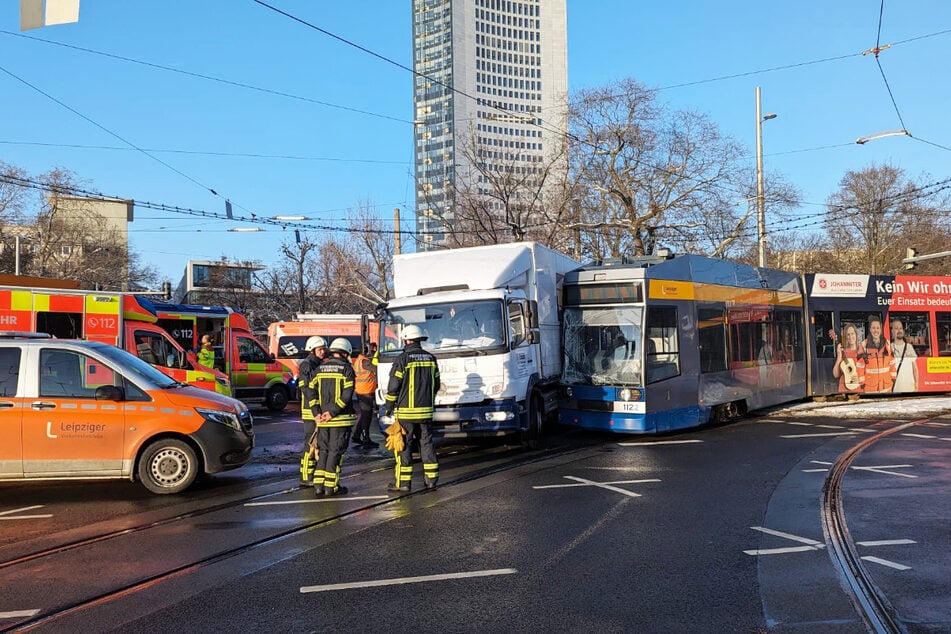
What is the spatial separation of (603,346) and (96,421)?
830 cm

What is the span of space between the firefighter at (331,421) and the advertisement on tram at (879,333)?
14.6 m

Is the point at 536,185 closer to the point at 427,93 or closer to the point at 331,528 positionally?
the point at 331,528

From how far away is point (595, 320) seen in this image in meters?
14.2

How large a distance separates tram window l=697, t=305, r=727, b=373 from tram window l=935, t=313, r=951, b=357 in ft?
30.9

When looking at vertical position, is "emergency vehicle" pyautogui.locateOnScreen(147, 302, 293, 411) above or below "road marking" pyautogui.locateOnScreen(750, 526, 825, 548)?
above

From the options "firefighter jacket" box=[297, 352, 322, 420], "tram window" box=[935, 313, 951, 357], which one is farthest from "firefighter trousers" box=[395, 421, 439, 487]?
"tram window" box=[935, 313, 951, 357]

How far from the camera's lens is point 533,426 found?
12.8m

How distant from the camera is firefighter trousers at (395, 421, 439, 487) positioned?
9180mm

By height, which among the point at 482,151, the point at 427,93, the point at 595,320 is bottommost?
the point at 595,320

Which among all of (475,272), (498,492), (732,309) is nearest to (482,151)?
(732,309)

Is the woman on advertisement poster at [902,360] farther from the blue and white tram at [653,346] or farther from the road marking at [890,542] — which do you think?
the road marking at [890,542]

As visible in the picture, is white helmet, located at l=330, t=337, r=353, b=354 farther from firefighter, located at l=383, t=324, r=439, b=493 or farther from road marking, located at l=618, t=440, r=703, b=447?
road marking, located at l=618, t=440, r=703, b=447

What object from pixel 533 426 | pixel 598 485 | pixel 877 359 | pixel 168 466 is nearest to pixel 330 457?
pixel 168 466

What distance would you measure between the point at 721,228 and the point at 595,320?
2121 cm
